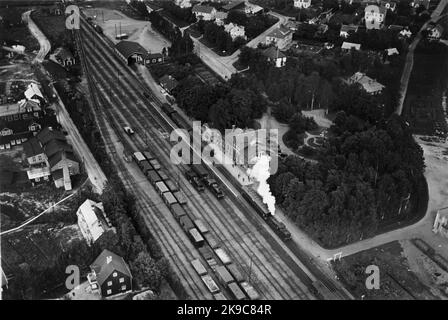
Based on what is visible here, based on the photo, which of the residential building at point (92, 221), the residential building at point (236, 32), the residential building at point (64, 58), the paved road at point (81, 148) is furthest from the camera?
the residential building at point (236, 32)

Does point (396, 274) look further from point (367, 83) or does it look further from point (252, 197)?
point (367, 83)

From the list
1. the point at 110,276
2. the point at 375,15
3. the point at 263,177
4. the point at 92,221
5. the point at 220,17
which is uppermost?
the point at 375,15

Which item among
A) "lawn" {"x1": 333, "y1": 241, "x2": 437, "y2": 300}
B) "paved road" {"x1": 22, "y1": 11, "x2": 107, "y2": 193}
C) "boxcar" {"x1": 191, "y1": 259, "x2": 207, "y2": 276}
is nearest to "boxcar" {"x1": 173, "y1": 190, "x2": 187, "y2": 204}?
"paved road" {"x1": 22, "y1": 11, "x2": 107, "y2": 193}

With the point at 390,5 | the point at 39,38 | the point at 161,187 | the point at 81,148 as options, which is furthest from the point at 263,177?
the point at 390,5

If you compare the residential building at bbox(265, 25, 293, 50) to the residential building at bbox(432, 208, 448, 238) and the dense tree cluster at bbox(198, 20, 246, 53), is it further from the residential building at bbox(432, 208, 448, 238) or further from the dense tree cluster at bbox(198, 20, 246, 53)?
the residential building at bbox(432, 208, 448, 238)

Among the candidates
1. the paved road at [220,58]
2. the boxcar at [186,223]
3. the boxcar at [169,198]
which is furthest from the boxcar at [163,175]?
the paved road at [220,58]

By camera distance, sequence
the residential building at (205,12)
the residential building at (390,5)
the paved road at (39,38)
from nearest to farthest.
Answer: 1. the paved road at (39,38)
2. the residential building at (205,12)
3. the residential building at (390,5)

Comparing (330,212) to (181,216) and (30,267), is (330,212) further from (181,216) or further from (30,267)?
(30,267)

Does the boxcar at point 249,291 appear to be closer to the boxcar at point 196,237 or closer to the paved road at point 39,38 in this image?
the boxcar at point 196,237
